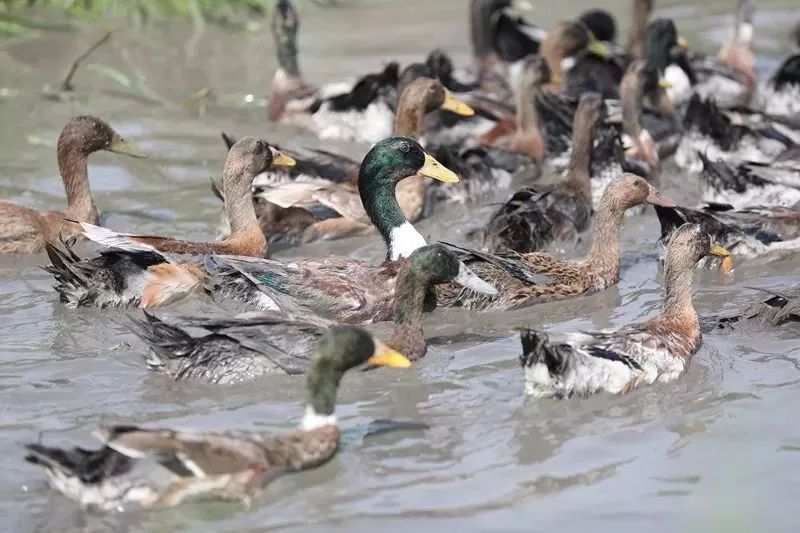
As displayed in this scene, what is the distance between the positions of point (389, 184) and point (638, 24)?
6.31 metres

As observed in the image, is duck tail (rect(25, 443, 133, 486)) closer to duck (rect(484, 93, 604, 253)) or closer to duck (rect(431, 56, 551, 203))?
duck (rect(484, 93, 604, 253))

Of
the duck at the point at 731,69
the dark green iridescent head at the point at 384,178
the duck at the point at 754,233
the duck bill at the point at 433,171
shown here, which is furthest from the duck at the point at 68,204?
the duck at the point at 731,69

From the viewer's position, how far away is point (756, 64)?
14.5 meters

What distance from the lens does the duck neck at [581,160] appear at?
10.0 meters

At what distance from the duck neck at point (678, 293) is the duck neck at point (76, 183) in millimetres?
3926

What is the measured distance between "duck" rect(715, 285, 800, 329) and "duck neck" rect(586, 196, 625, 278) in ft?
3.22

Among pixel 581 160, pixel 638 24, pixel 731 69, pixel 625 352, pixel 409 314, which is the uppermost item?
pixel 638 24

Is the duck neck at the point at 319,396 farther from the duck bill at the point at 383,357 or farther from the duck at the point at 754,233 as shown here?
the duck at the point at 754,233

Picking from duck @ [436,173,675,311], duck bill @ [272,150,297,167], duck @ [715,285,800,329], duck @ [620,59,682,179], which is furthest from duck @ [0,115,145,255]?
duck @ [715,285,800,329]

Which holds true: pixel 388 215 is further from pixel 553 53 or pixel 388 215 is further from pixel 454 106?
pixel 553 53

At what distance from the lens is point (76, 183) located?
959 cm

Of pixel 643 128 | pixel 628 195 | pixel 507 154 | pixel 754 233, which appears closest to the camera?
pixel 628 195

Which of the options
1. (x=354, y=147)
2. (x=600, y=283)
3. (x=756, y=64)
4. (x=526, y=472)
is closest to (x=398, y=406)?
(x=526, y=472)

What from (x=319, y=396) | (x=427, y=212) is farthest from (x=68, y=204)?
(x=319, y=396)
